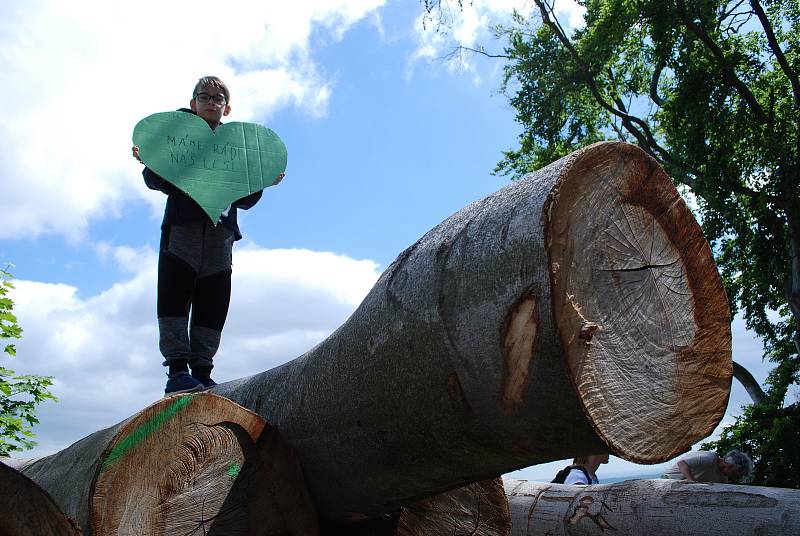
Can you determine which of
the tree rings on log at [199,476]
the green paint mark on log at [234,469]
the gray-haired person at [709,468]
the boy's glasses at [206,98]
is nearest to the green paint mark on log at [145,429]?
the tree rings on log at [199,476]

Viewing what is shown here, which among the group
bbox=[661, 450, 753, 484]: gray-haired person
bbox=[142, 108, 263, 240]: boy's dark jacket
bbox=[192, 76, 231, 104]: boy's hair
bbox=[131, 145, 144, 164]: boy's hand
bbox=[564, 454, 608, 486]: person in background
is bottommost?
bbox=[661, 450, 753, 484]: gray-haired person

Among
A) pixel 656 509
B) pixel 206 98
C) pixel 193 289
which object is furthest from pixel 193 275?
pixel 656 509

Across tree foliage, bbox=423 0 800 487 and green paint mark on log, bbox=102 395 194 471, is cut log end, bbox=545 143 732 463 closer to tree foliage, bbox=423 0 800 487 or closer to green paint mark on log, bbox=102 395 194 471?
green paint mark on log, bbox=102 395 194 471

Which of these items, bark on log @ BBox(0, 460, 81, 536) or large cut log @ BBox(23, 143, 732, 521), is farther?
bark on log @ BBox(0, 460, 81, 536)

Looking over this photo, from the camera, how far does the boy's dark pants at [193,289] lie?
3.19 m

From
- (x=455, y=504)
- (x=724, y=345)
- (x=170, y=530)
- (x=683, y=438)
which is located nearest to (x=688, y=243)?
(x=724, y=345)

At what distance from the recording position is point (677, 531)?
2949 mm

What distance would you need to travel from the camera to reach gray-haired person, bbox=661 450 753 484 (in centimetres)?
491

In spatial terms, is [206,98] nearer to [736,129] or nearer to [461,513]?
[461,513]

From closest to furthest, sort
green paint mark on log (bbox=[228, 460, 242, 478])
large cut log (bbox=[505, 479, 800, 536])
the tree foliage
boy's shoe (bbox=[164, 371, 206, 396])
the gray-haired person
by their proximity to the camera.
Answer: green paint mark on log (bbox=[228, 460, 242, 478]), large cut log (bbox=[505, 479, 800, 536]), boy's shoe (bbox=[164, 371, 206, 396]), the gray-haired person, the tree foliage

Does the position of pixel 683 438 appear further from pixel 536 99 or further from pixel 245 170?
pixel 536 99

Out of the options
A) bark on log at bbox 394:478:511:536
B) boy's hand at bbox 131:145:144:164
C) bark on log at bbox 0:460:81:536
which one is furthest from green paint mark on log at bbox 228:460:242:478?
boy's hand at bbox 131:145:144:164

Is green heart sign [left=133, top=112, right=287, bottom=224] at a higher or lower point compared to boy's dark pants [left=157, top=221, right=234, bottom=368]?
higher

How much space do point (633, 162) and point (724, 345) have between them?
1.61 ft
